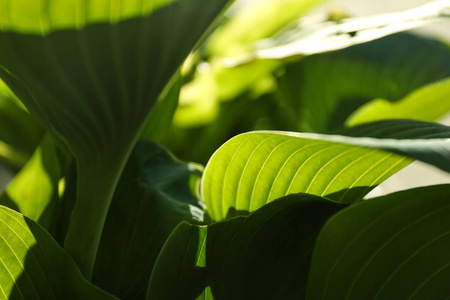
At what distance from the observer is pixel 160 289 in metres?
0.28

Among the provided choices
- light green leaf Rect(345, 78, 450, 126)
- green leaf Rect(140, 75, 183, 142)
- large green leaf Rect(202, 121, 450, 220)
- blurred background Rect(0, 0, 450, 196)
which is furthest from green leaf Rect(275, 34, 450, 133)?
large green leaf Rect(202, 121, 450, 220)

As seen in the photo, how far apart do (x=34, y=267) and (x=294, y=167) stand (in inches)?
6.0

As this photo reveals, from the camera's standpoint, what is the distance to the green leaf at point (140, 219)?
1.13 feet

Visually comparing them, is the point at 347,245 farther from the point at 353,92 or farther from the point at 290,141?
the point at 353,92

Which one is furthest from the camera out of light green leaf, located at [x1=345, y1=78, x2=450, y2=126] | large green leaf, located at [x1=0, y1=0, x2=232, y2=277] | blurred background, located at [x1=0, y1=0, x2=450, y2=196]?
blurred background, located at [x1=0, y1=0, x2=450, y2=196]

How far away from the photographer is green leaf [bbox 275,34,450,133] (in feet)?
2.05

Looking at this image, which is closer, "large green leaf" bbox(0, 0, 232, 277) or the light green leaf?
"large green leaf" bbox(0, 0, 232, 277)

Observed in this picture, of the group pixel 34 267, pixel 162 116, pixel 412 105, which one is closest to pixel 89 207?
pixel 34 267

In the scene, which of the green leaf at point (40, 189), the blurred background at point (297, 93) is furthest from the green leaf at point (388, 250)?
the blurred background at point (297, 93)

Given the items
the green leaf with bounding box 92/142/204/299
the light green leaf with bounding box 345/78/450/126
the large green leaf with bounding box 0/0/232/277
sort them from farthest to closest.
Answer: the light green leaf with bounding box 345/78/450/126, the green leaf with bounding box 92/142/204/299, the large green leaf with bounding box 0/0/232/277

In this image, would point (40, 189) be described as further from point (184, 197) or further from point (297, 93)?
point (297, 93)

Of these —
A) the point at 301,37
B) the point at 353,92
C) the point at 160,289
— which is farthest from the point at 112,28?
the point at 353,92

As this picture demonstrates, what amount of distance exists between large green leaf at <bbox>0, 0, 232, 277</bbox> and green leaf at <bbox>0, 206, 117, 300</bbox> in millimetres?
16

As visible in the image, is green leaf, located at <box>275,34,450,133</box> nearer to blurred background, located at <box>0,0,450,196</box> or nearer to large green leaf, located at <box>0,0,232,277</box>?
blurred background, located at <box>0,0,450,196</box>
